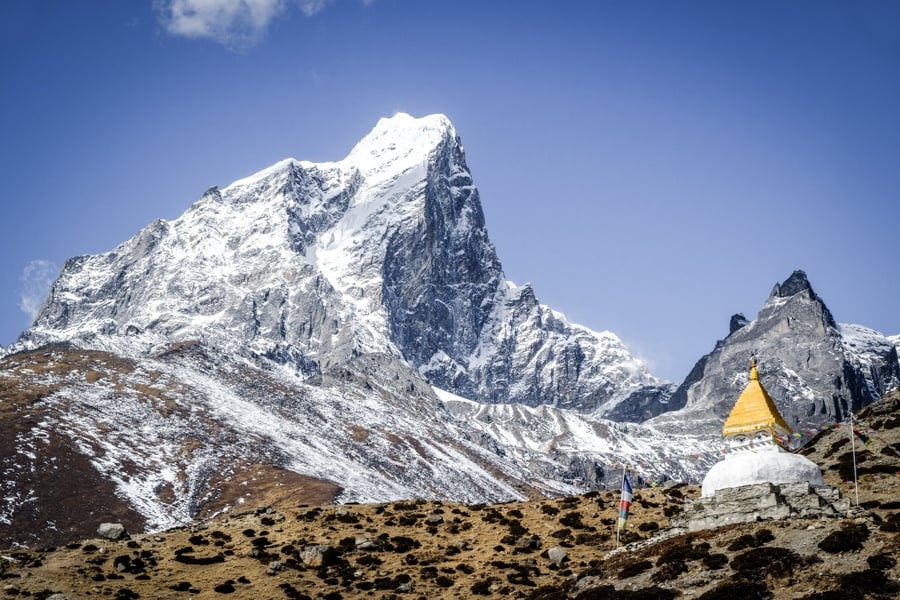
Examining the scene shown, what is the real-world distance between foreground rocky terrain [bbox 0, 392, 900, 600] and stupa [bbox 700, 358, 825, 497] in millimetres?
4016

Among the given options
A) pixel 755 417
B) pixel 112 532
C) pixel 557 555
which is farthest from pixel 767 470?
pixel 112 532

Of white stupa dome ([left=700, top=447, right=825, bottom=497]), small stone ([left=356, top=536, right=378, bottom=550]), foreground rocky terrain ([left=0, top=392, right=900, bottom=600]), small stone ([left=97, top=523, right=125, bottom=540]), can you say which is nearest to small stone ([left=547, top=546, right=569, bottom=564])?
foreground rocky terrain ([left=0, top=392, right=900, bottom=600])

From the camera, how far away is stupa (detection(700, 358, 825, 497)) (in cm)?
5081

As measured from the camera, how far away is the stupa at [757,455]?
5081 cm

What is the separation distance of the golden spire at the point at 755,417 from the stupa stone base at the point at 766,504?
402cm

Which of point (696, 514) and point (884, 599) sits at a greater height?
point (696, 514)

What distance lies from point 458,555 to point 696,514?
18690 mm

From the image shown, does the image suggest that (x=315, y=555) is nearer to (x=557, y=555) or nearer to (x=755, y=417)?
(x=557, y=555)

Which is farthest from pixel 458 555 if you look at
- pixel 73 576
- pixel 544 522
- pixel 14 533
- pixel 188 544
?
pixel 14 533

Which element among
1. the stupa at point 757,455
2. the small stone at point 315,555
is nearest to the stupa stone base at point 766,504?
the stupa at point 757,455

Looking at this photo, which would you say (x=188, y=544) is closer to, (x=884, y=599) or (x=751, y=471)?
(x=751, y=471)

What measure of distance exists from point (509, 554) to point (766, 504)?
19.6 meters

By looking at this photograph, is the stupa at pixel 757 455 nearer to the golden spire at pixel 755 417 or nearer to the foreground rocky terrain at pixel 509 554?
the golden spire at pixel 755 417

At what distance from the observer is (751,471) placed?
51125 mm
